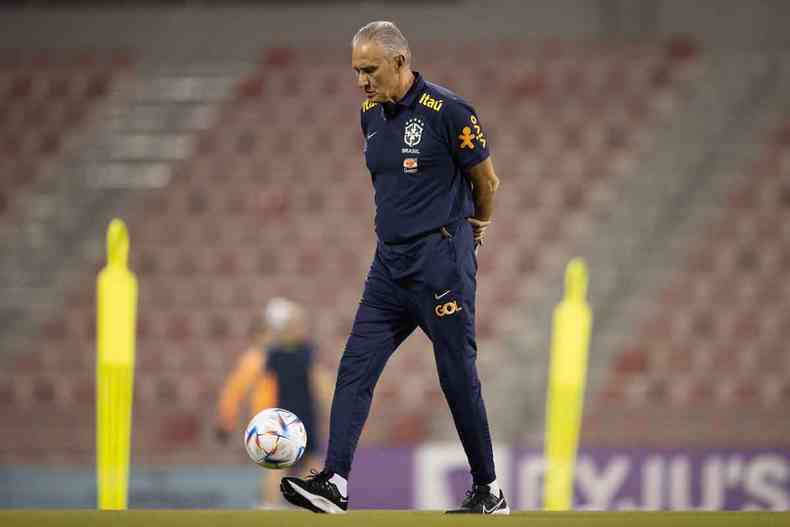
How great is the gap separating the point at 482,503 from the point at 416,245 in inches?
41.1

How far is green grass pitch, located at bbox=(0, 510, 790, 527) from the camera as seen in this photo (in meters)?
4.75

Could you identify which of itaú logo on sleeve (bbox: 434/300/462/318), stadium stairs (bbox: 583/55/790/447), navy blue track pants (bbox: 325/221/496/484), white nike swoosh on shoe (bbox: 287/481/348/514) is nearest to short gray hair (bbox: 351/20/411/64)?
navy blue track pants (bbox: 325/221/496/484)

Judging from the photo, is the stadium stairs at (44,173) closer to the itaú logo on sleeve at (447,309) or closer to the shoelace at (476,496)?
the shoelace at (476,496)

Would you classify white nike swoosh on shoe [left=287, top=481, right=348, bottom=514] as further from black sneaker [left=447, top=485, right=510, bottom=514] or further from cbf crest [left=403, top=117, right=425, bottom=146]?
cbf crest [left=403, top=117, right=425, bottom=146]

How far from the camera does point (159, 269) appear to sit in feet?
52.0

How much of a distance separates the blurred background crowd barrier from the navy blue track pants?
18.9ft

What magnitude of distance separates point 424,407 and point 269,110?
568 centimetres

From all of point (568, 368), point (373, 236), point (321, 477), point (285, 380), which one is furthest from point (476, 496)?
point (373, 236)

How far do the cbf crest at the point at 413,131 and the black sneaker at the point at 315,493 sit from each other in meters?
1.31

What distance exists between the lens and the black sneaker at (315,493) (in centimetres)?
527

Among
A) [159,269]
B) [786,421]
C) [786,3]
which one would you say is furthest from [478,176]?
[786,3]

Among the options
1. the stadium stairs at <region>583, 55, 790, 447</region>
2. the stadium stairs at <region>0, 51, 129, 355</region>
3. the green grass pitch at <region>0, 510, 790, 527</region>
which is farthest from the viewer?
the stadium stairs at <region>0, 51, 129, 355</region>

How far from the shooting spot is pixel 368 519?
193 inches

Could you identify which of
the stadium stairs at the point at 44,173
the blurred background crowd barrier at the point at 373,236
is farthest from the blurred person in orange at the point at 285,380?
the stadium stairs at the point at 44,173
